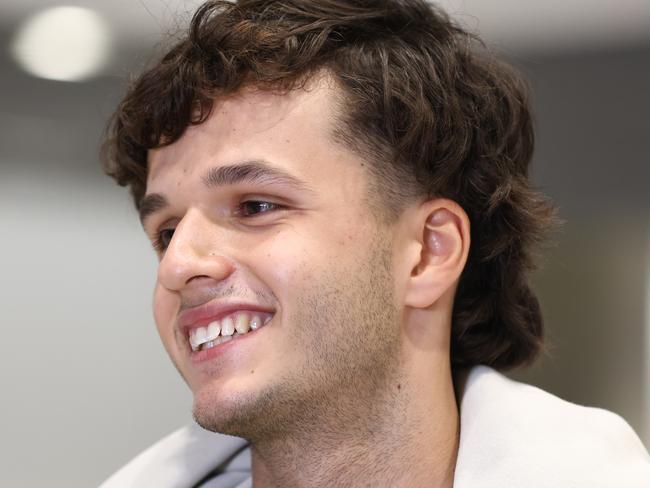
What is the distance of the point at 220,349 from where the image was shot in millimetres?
949

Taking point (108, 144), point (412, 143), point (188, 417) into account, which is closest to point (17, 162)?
point (108, 144)

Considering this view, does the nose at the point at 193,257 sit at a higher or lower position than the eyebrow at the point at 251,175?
lower

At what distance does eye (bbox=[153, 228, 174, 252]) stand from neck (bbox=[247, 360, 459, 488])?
0.89 ft

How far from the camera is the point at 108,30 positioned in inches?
56.6

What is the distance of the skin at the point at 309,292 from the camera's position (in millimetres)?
923

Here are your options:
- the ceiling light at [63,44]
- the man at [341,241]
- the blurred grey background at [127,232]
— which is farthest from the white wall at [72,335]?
the man at [341,241]

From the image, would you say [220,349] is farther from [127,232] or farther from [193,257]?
[127,232]

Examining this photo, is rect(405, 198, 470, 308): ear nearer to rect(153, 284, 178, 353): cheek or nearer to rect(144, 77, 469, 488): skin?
rect(144, 77, 469, 488): skin

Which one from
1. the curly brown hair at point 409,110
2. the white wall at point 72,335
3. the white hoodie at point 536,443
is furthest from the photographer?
the white wall at point 72,335

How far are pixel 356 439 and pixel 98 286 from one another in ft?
1.99

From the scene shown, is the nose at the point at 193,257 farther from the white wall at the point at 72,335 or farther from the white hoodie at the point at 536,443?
the white wall at the point at 72,335

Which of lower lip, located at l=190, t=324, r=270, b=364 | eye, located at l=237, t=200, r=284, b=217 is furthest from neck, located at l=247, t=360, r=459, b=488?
eye, located at l=237, t=200, r=284, b=217

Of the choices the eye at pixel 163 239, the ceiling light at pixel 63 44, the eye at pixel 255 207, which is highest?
the ceiling light at pixel 63 44

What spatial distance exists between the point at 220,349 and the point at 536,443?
345 mm
